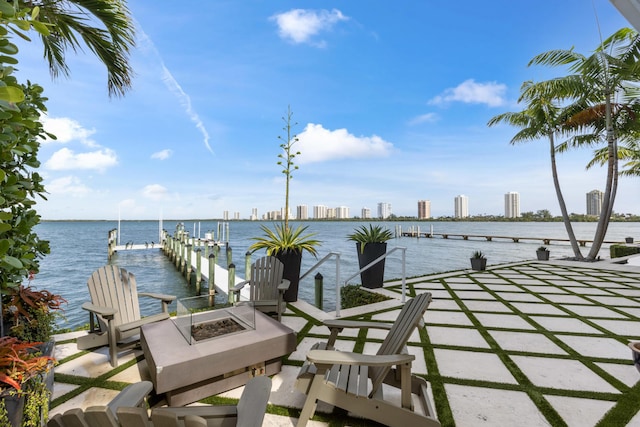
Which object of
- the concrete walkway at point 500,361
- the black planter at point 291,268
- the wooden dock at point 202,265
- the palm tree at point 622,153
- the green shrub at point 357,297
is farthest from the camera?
the palm tree at point 622,153

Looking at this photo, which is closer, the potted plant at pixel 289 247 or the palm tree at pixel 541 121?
the potted plant at pixel 289 247

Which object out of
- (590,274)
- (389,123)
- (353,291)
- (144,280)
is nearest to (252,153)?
(389,123)

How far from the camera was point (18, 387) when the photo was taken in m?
1.15

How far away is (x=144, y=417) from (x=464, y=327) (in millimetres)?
3850

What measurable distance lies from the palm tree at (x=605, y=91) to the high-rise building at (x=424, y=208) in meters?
62.9

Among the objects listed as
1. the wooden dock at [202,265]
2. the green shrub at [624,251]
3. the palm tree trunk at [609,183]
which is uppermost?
the palm tree trunk at [609,183]

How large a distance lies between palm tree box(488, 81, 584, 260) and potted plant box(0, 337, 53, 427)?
1315 cm

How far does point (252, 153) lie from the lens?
21031 millimetres

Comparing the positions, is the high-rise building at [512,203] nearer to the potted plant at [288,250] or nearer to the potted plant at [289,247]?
the potted plant at [289,247]

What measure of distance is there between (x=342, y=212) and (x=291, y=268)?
65328 millimetres

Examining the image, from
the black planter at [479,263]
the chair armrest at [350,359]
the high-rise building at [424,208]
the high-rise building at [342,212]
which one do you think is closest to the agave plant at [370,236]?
the black planter at [479,263]

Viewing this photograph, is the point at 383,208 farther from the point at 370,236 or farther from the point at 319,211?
the point at 370,236

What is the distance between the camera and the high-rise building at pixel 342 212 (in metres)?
67.1

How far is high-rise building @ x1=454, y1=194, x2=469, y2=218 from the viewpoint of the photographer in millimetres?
65375
